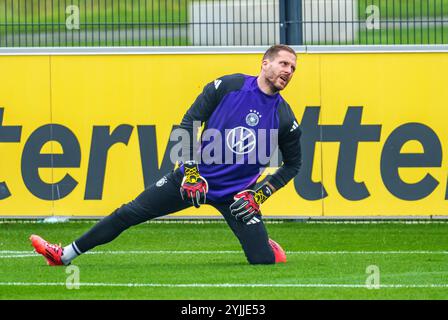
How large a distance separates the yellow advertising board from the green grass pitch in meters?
0.35

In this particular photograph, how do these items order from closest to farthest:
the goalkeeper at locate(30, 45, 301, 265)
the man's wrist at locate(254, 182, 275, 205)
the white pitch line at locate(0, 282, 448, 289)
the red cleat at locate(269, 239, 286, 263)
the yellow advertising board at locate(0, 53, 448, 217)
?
the white pitch line at locate(0, 282, 448, 289) < the goalkeeper at locate(30, 45, 301, 265) < the man's wrist at locate(254, 182, 275, 205) < the red cleat at locate(269, 239, 286, 263) < the yellow advertising board at locate(0, 53, 448, 217)

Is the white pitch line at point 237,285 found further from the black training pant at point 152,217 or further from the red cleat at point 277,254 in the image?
the red cleat at point 277,254

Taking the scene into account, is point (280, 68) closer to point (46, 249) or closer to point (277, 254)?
point (277, 254)

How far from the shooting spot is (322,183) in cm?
1602

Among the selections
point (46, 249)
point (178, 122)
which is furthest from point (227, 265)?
point (178, 122)

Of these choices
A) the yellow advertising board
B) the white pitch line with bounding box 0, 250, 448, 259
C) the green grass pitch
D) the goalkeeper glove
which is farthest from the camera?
the yellow advertising board

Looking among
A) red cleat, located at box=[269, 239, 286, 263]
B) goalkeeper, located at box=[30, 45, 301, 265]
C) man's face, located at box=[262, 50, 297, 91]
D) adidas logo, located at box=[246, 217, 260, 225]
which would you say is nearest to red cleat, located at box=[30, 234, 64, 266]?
goalkeeper, located at box=[30, 45, 301, 265]

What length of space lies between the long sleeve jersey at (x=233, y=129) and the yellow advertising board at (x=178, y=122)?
4407 mm

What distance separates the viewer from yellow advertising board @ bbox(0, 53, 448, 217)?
627 inches

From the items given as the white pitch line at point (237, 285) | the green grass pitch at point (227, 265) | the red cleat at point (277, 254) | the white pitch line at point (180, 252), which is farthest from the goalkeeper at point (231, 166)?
the white pitch line at point (180, 252)

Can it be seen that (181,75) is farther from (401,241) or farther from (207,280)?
(207,280)

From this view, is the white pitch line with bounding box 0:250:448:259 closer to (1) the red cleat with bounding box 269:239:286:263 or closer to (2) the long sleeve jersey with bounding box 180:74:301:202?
(1) the red cleat with bounding box 269:239:286:263

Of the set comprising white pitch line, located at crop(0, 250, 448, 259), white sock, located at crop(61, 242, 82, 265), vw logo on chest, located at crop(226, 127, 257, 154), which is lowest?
white pitch line, located at crop(0, 250, 448, 259)
